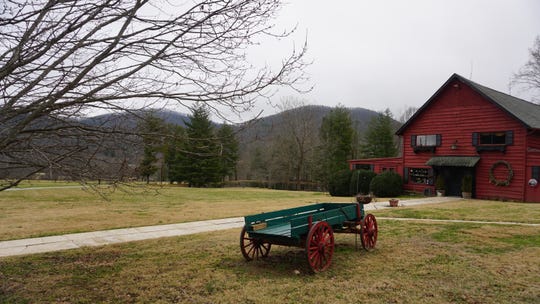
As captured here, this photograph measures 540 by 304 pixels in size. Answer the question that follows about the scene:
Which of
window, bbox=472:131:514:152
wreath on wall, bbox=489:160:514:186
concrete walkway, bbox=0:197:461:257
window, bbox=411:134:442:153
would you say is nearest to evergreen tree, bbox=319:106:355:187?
window, bbox=411:134:442:153

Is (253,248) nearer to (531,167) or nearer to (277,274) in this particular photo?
(277,274)

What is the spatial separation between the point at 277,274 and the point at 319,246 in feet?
2.94

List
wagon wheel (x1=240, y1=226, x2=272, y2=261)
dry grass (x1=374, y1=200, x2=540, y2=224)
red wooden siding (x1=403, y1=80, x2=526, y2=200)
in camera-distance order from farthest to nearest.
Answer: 1. red wooden siding (x1=403, y1=80, x2=526, y2=200)
2. dry grass (x1=374, y1=200, x2=540, y2=224)
3. wagon wheel (x1=240, y1=226, x2=272, y2=261)

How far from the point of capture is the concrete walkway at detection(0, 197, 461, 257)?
905 centimetres

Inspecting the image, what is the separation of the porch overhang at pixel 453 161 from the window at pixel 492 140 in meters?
0.77

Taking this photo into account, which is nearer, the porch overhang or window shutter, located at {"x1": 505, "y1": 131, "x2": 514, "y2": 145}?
window shutter, located at {"x1": 505, "y1": 131, "x2": 514, "y2": 145}

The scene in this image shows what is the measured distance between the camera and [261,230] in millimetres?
7176

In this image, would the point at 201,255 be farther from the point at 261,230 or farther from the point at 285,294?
the point at 285,294

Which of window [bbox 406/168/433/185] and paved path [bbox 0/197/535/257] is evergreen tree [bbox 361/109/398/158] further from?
paved path [bbox 0/197/535/257]

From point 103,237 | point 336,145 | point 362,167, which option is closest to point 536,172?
point 362,167

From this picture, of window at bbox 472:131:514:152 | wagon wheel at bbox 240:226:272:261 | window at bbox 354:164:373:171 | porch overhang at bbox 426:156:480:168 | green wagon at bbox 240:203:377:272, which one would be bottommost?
wagon wheel at bbox 240:226:272:261

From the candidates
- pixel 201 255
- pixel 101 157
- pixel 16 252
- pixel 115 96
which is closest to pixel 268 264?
pixel 201 255

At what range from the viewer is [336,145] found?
5056 cm

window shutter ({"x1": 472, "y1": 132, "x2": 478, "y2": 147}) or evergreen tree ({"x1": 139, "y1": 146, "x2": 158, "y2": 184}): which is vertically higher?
window shutter ({"x1": 472, "y1": 132, "x2": 478, "y2": 147})
